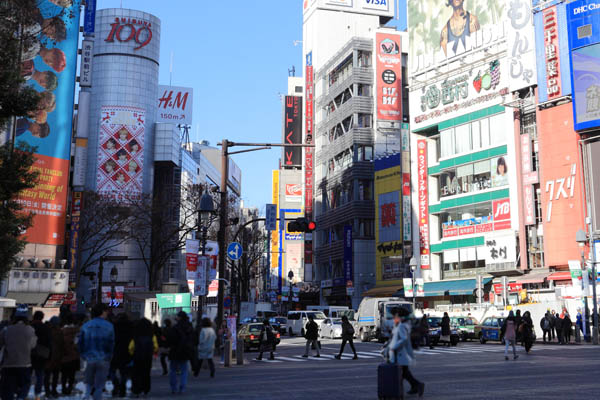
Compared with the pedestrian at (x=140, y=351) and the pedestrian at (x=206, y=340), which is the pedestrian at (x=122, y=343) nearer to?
the pedestrian at (x=140, y=351)

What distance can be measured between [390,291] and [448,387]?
50681 millimetres

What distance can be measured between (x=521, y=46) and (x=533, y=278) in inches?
693

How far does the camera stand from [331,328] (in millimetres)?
46031

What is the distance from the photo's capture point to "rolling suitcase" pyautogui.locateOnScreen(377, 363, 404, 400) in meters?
11.6

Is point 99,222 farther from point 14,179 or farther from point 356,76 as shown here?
point 14,179

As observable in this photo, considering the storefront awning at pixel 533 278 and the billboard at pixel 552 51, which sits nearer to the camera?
the storefront awning at pixel 533 278

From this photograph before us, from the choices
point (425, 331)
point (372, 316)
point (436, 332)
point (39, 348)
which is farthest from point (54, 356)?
point (372, 316)

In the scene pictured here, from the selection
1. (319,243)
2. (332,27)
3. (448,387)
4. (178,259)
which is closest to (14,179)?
(448,387)

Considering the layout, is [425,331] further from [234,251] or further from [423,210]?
[423,210]

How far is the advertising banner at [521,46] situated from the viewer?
170ft

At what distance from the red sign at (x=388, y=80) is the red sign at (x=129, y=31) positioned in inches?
1548

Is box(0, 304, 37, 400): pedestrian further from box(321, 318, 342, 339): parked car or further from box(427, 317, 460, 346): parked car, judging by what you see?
box(321, 318, 342, 339): parked car

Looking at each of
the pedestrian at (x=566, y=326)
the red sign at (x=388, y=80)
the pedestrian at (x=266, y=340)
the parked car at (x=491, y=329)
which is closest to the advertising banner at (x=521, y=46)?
the red sign at (x=388, y=80)

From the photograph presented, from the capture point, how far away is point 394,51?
72.3 metres
